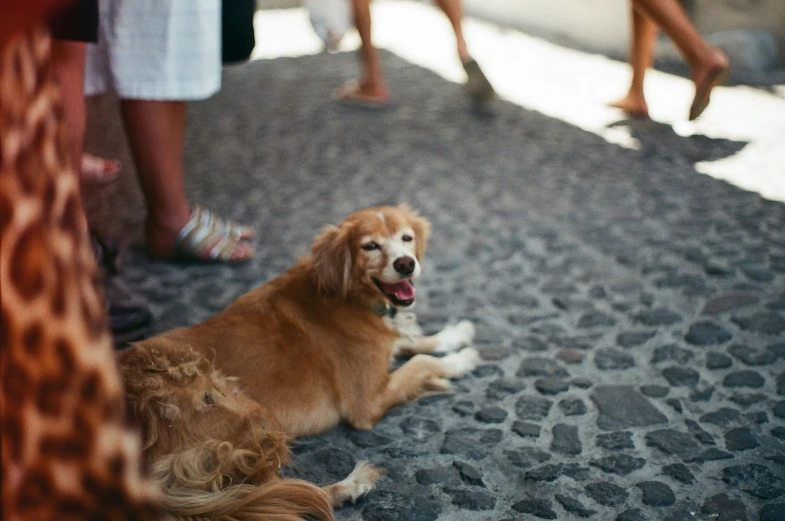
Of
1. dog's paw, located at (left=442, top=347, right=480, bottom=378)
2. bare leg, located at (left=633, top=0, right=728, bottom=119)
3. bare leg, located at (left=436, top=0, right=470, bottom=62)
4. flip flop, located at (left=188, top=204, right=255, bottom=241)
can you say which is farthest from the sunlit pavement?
flip flop, located at (left=188, top=204, right=255, bottom=241)

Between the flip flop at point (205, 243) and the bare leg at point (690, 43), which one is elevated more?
the bare leg at point (690, 43)

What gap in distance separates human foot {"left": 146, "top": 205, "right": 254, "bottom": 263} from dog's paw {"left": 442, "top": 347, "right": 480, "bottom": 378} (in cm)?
145

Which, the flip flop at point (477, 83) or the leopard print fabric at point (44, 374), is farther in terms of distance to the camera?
the flip flop at point (477, 83)

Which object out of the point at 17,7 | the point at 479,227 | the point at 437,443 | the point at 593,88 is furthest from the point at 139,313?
the point at 593,88

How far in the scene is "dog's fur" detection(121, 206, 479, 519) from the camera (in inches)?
84.2

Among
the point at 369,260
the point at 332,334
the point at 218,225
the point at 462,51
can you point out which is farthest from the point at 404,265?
the point at 462,51

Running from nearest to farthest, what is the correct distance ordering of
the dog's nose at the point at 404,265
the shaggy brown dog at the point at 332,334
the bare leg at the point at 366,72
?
the shaggy brown dog at the point at 332,334
the dog's nose at the point at 404,265
the bare leg at the point at 366,72

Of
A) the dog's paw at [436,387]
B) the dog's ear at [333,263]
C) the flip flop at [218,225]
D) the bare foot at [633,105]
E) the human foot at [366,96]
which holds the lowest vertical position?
the dog's paw at [436,387]

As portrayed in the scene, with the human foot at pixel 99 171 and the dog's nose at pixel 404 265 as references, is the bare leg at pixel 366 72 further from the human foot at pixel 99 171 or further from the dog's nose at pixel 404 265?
the dog's nose at pixel 404 265

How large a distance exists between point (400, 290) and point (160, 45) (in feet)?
5.61

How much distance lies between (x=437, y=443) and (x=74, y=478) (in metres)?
1.90

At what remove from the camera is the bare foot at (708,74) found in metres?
4.43

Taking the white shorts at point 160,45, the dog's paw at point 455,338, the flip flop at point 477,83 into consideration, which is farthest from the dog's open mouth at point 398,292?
the flip flop at point 477,83

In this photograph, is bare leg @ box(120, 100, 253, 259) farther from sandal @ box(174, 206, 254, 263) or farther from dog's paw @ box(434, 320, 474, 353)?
dog's paw @ box(434, 320, 474, 353)
